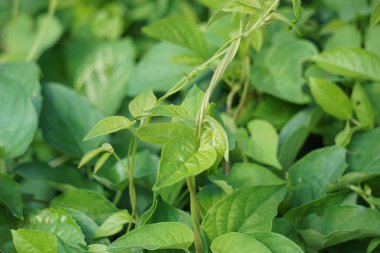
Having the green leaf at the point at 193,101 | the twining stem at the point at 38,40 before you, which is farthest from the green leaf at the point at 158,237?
the twining stem at the point at 38,40

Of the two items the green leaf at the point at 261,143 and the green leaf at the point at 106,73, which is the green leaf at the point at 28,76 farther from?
the green leaf at the point at 261,143

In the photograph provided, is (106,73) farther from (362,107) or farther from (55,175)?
(362,107)

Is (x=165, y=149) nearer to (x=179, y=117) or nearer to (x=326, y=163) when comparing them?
(x=179, y=117)

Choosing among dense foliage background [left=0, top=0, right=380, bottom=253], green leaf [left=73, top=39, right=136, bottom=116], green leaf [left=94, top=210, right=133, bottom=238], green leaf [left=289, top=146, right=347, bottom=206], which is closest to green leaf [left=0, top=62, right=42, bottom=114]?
dense foliage background [left=0, top=0, right=380, bottom=253]

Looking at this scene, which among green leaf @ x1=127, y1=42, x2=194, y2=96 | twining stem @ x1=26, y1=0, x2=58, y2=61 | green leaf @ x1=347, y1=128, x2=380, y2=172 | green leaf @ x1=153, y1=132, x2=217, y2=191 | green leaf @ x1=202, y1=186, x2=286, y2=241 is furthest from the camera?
twining stem @ x1=26, y1=0, x2=58, y2=61

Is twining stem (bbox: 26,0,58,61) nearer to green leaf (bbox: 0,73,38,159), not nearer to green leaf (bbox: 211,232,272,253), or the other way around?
green leaf (bbox: 0,73,38,159)

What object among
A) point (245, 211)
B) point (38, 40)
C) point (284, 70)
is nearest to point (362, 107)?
point (284, 70)
